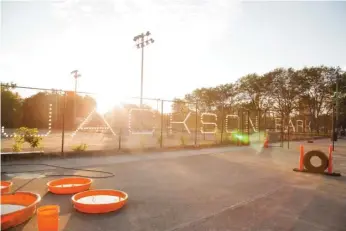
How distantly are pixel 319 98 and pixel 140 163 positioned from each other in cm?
5204

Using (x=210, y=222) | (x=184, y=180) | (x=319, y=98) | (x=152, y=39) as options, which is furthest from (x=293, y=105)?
(x=210, y=222)

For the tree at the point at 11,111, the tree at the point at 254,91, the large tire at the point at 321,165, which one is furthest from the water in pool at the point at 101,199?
the tree at the point at 254,91

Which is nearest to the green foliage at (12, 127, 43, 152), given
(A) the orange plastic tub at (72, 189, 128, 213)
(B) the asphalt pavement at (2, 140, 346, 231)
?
(B) the asphalt pavement at (2, 140, 346, 231)

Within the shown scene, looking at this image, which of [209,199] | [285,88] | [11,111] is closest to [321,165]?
[209,199]

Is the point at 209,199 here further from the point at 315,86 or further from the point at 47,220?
the point at 315,86

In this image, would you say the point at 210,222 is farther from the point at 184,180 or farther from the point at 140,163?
the point at 140,163

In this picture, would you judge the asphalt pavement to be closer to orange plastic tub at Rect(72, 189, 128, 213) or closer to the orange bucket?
orange plastic tub at Rect(72, 189, 128, 213)

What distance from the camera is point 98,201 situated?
234 inches

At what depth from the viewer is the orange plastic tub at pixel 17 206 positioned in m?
4.43

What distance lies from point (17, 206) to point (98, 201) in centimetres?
156

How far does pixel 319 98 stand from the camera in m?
53.8

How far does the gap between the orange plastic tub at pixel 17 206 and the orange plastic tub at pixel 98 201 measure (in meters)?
0.77

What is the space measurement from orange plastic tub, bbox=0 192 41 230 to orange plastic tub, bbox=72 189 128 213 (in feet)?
2.52

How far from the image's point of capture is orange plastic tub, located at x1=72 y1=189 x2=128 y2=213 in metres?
5.23
